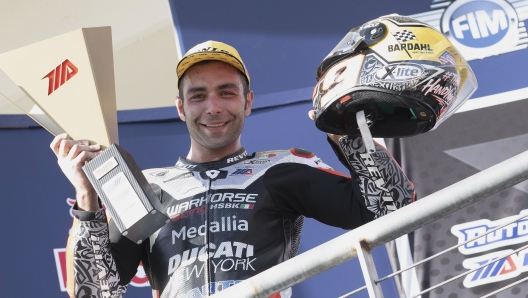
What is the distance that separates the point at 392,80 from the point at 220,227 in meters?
0.55

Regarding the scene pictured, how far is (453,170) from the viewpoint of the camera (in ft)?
8.77

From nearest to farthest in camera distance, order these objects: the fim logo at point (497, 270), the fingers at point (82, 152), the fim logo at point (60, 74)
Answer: the fingers at point (82, 152) → the fim logo at point (60, 74) → the fim logo at point (497, 270)

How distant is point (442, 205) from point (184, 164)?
38.2 inches

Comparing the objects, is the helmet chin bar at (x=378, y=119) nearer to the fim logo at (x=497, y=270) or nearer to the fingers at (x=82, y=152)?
the fingers at (x=82, y=152)

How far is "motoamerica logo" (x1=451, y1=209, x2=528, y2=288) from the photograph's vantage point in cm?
257

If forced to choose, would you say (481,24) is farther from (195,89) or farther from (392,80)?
(392,80)

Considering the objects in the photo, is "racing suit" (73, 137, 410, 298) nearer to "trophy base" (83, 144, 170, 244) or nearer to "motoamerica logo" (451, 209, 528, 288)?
"trophy base" (83, 144, 170, 244)

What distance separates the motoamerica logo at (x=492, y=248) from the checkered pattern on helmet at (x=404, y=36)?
1115 mm

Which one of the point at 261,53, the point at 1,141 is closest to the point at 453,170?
the point at 261,53

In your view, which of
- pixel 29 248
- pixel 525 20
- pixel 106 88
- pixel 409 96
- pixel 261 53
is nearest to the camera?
pixel 409 96

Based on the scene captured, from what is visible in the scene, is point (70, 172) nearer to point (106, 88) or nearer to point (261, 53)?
point (106, 88)

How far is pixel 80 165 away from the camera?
182 centimetres

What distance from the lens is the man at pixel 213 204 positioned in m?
1.84

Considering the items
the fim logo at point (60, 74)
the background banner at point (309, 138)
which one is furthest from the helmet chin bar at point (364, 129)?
the background banner at point (309, 138)
